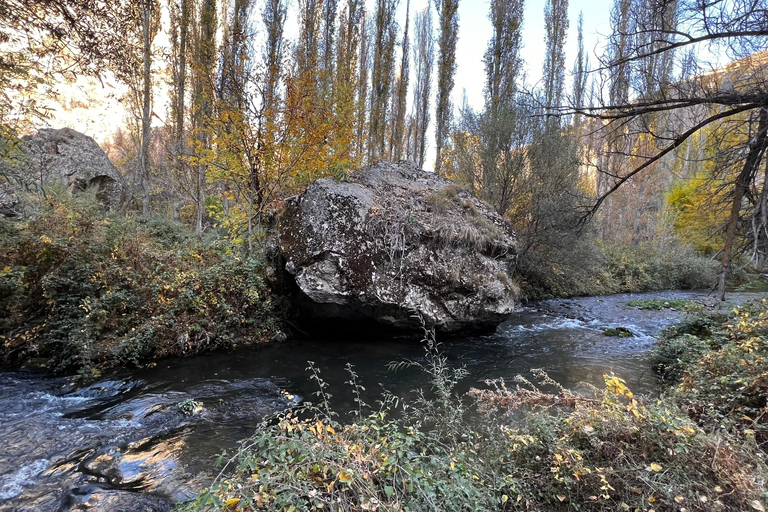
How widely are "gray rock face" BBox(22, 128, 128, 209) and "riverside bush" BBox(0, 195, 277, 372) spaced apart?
6.03 metres

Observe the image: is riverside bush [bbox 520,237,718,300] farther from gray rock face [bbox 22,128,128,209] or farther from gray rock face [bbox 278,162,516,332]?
gray rock face [bbox 22,128,128,209]

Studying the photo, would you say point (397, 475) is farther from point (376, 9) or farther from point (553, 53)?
point (553, 53)

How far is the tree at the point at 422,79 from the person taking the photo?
20373 millimetres

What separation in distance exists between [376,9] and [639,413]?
2037 cm

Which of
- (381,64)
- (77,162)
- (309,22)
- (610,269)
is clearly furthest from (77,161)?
(610,269)

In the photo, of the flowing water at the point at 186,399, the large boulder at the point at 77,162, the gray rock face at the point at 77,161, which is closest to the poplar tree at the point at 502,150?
the flowing water at the point at 186,399

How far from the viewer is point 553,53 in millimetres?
19000

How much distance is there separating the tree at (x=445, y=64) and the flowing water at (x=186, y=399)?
12817 mm

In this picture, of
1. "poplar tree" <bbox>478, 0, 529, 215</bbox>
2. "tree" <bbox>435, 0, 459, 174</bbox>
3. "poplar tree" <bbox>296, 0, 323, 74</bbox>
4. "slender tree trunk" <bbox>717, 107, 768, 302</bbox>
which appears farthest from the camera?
"tree" <bbox>435, 0, 459, 174</bbox>

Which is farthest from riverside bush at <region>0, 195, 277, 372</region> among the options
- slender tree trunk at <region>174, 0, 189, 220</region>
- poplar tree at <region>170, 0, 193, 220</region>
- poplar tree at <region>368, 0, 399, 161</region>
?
poplar tree at <region>368, 0, 399, 161</region>

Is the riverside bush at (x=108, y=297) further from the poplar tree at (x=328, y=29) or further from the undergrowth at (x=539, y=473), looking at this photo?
the poplar tree at (x=328, y=29)

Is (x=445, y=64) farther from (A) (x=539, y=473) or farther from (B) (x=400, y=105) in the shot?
(A) (x=539, y=473)

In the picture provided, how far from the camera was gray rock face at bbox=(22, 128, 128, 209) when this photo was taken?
11.2 meters

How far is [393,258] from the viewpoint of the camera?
628 centimetres
